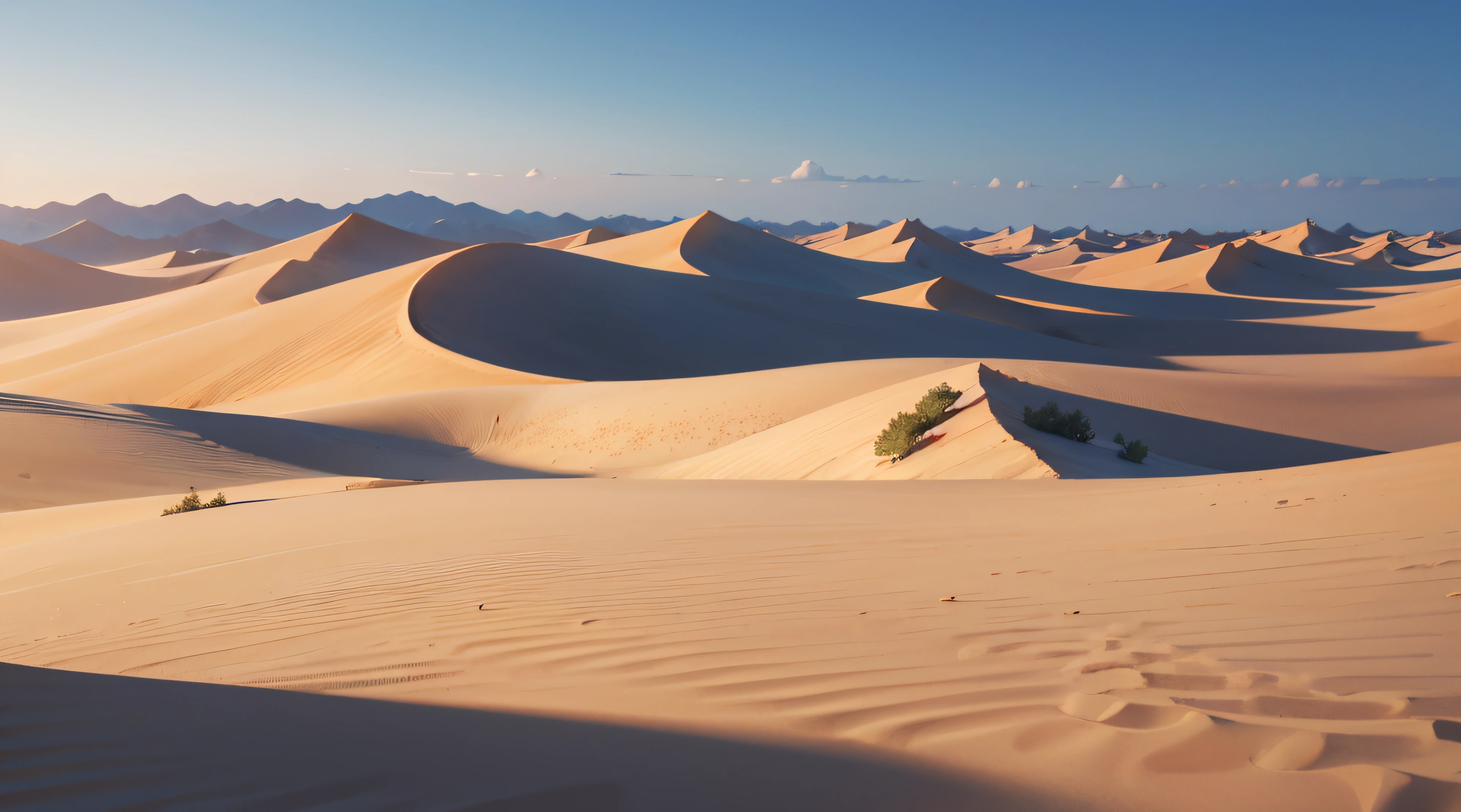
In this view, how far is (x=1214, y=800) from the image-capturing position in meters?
1.87

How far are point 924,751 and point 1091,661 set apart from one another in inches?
31.5

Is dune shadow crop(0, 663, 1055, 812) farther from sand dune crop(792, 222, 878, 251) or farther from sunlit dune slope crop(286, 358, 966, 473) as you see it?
sand dune crop(792, 222, 878, 251)

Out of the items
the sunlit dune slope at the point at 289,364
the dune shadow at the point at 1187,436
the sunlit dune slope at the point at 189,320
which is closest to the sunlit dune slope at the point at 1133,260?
the sunlit dune slope at the point at 189,320

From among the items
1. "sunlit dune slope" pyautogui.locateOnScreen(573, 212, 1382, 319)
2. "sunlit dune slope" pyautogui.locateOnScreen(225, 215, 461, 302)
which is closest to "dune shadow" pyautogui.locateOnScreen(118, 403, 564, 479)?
"sunlit dune slope" pyautogui.locateOnScreen(573, 212, 1382, 319)

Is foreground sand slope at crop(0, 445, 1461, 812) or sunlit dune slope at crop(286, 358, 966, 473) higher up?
foreground sand slope at crop(0, 445, 1461, 812)

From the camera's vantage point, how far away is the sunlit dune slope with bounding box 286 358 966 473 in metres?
15.9

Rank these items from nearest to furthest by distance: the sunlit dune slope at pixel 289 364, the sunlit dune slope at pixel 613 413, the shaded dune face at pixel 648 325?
the sunlit dune slope at pixel 613 413
the sunlit dune slope at pixel 289 364
the shaded dune face at pixel 648 325

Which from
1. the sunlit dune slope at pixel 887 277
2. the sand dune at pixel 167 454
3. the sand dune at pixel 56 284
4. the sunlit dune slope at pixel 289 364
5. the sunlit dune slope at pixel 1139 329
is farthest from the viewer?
the sand dune at pixel 56 284

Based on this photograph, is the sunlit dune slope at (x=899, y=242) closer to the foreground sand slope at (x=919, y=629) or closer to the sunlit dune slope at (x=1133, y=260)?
the sunlit dune slope at (x=1133, y=260)

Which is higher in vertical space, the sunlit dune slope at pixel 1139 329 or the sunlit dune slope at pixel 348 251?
the sunlit dune slope at pixel 348 251

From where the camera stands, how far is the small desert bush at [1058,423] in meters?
9.52

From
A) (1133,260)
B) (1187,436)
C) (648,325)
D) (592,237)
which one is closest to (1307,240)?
(1133,260)

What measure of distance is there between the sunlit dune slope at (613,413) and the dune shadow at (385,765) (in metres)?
12.6

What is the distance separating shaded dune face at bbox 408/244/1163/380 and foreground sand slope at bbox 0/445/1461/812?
2042 cm
